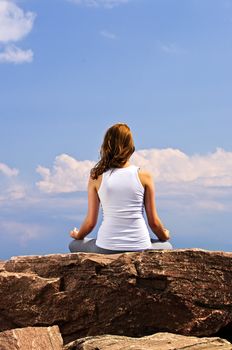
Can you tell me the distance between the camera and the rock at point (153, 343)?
317 inches

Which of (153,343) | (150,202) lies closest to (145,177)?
(150,202)

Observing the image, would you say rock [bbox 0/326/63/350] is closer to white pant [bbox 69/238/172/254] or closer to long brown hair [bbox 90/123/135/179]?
white pant [bbox 69/238/172/254]

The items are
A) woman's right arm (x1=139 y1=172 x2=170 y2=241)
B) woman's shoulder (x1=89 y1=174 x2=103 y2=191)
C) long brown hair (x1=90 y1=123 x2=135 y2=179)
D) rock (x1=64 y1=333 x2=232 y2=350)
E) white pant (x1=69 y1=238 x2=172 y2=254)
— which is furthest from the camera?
white pant (x1=69 y1=238 x2=172 y2=254)

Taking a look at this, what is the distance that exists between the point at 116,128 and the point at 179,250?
6.39 ft

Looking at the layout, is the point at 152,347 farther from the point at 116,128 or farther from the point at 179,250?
the point at 116,128

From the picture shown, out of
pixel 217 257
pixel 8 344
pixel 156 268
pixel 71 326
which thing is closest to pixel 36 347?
pixel 8 344

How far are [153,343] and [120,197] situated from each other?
80.7 inches

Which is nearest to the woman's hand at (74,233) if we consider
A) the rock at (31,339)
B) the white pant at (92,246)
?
the white pant at (92,246)

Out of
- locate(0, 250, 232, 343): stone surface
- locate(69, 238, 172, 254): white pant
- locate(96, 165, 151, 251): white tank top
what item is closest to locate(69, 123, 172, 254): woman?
locate(96, 165, 151, 251): white tank top

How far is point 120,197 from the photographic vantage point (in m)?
9.20

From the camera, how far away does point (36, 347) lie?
8352 millimetres

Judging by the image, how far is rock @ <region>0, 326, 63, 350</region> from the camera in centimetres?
824

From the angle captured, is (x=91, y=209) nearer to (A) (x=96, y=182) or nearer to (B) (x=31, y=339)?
(A) (x=96, y=182)

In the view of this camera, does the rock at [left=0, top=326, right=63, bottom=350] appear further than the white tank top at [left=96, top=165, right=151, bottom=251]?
No
